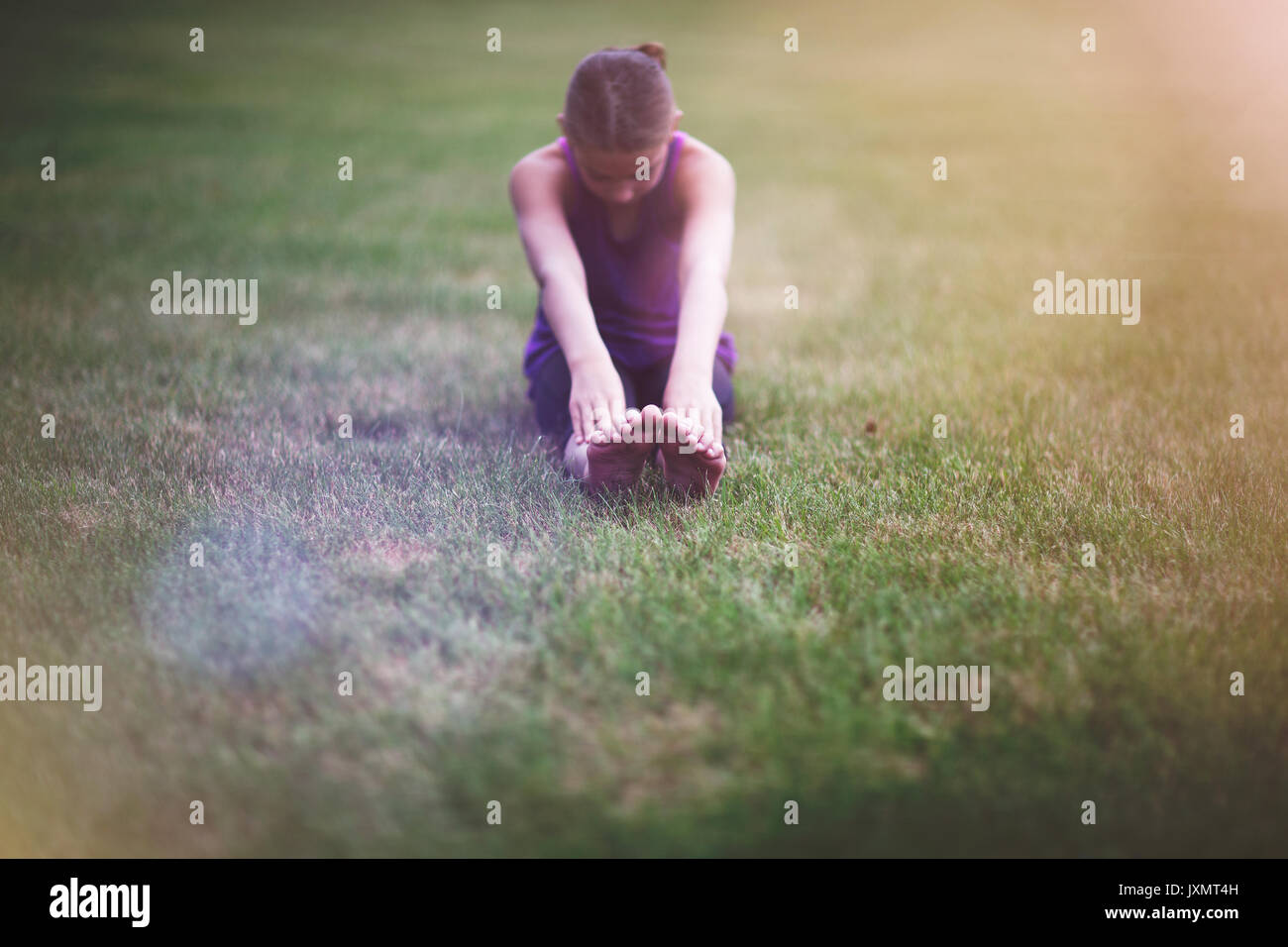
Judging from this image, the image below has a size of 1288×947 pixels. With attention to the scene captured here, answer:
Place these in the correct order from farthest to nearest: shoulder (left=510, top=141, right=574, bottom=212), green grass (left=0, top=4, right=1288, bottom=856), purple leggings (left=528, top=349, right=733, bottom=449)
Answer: purple leggings (left=528, top=349, right=733, bottom=449) < shoulder (left=510, top=141, right=574, bottom=212) < green grass (left=0, top=4, right=1288, bottom=856)

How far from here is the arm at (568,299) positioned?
8.29ft

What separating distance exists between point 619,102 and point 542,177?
502 mm

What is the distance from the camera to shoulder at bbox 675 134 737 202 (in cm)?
287

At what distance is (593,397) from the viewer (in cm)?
253

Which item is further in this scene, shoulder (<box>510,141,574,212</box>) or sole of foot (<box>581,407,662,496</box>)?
shoulder (<box>510,141,574,212</box>)

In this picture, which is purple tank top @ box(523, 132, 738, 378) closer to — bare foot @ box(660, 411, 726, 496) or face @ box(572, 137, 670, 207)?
face @ box(572, 137, 670, 207)

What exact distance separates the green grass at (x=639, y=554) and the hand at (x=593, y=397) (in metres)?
0.23

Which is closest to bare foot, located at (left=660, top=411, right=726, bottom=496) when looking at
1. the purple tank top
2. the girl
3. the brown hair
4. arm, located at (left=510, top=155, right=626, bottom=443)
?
the girl

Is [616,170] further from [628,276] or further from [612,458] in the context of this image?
[612,458]

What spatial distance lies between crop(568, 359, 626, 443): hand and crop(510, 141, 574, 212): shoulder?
0.65 meters

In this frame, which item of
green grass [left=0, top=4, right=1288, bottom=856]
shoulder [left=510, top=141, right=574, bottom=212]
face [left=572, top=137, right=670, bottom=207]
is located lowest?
green grass [left=0, top=4, right=1288, bottom=856]

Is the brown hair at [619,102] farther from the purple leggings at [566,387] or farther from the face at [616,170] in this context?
the purple leggings at [566,387]

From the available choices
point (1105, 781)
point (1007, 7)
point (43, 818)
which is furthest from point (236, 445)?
point (1007, 7)
